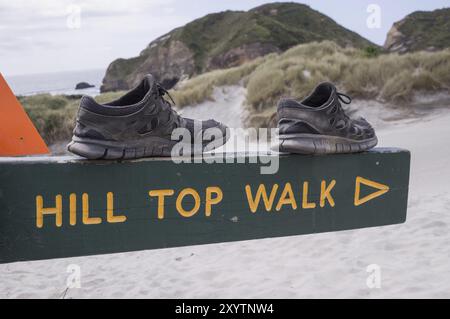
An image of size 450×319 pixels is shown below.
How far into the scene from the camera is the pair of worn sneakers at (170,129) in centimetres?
176

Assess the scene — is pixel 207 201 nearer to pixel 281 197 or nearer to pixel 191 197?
pixel 191 197

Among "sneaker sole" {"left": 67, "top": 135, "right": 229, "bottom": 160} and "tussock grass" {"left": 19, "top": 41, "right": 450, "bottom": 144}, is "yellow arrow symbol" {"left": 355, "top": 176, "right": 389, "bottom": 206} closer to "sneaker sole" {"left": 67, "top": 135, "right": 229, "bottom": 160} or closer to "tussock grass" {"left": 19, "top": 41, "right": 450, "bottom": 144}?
"sneaker sole" {"left": 67, "top": 135, "right": 229, "bottom": 160}

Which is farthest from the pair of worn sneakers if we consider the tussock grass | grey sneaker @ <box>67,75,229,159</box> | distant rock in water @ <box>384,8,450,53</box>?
distant rock in water @ <box>384,8,450,53</box>

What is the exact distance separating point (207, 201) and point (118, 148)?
1.22ft

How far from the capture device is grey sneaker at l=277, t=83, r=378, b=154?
6.37ft

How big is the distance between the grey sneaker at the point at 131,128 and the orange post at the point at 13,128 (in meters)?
0.22

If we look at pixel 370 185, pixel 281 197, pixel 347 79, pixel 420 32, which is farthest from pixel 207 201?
pixel 420 32

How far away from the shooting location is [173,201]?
1789mm

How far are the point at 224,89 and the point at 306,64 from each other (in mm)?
1961

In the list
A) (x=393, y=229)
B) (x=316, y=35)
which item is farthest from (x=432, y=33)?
(x=393, y=229)

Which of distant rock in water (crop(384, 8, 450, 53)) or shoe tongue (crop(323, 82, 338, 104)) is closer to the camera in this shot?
shoe tongue (crop(323, 82, 338, 104))

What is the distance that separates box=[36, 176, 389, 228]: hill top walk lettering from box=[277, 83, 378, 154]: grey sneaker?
14 centimetres

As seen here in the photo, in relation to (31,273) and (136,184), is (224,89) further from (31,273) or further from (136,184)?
(136,184)
